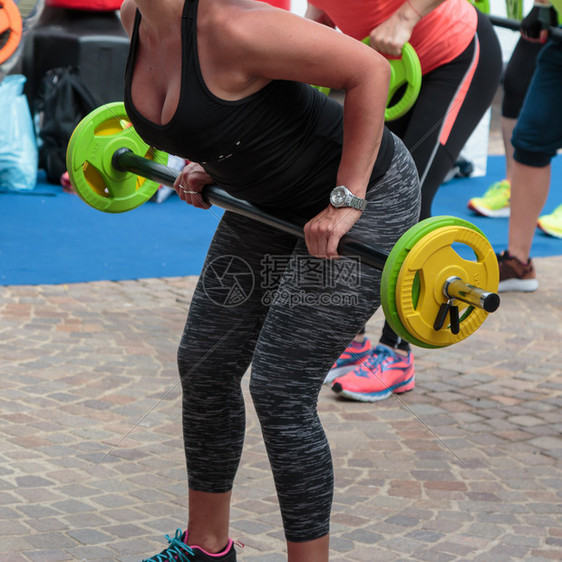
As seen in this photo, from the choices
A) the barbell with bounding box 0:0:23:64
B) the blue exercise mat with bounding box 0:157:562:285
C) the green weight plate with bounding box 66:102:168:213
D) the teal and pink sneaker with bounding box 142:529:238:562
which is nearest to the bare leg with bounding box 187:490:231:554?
the teal and pink sneaker with bounding box 142:529:238:562

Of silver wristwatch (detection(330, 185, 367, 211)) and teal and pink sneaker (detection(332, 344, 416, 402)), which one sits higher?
silver wristwatch (detection(330, 185, 367, 211))

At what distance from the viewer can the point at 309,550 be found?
2178 millimetres

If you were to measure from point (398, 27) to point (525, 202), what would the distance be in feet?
7.91

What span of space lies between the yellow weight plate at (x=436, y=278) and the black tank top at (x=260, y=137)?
0.32 metres

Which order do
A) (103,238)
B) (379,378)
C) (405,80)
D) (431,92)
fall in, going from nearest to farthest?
(405,80) → (431,92) → (379,378) → (103,238)

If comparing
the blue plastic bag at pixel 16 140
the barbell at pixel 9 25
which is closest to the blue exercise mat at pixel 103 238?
the blue plastic bag at pixel 16 140

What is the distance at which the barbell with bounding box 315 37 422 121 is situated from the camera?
3.27 m

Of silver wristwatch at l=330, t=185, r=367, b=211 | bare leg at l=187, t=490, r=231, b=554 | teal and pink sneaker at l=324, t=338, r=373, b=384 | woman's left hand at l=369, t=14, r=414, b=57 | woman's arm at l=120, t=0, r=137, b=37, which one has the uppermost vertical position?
woman's arm at l=120, t=0, r=137, b=37

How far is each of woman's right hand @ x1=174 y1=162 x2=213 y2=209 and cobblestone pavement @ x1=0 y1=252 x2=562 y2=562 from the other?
980 mm

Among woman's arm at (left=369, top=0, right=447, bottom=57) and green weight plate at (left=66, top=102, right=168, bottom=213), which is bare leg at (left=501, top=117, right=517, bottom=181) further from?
green weight plate at (left=66, top=102, right=168, bottom=213)

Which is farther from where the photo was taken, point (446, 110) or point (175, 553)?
point (446, 110)

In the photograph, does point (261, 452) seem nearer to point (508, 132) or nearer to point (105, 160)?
point (105, 160)

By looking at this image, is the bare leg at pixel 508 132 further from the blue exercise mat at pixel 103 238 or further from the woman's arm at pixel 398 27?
the woman's arm at pixel 398 27

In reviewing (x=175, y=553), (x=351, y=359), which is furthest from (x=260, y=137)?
(x=351, y=359)
